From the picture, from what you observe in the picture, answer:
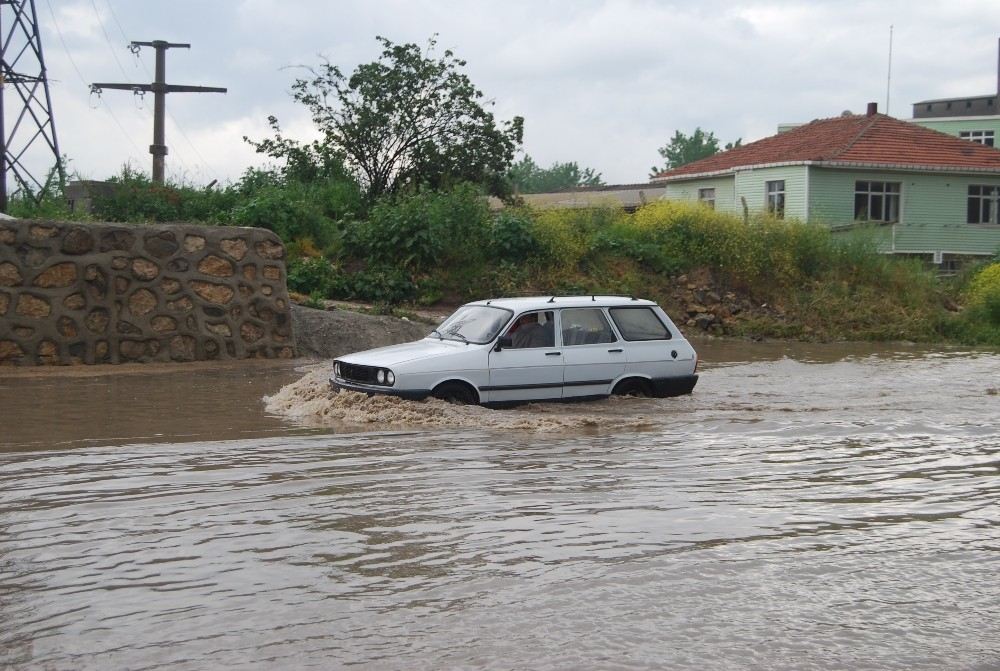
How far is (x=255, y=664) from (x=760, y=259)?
22.5 m

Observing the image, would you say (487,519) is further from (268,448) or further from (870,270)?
(870,270)

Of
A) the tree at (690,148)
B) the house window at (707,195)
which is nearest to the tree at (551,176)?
the tree at (690,148)

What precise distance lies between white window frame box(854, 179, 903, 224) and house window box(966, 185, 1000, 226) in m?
2.79

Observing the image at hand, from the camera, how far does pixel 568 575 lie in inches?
237

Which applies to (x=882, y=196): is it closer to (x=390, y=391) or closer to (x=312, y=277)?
(x=312, y=277)

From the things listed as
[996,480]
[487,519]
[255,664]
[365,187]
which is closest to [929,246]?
[365,187]

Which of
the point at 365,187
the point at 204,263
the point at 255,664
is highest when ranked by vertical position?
the point at 365,187

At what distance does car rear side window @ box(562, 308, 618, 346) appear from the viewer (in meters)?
12.2

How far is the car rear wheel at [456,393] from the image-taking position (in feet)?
37.4

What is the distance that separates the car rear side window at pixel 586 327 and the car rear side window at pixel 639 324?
149 mm

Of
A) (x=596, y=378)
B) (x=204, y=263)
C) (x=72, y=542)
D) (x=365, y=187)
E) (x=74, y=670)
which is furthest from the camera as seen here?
(x=365, y=187)

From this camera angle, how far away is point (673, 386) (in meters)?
12.7

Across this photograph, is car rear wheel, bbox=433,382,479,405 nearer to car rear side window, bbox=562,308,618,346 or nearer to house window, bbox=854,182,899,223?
car rear side window, bbox=562,308,618,346

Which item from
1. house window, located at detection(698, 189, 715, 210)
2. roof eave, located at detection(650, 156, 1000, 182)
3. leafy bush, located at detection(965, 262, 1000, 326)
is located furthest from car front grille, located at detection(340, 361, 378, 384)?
house window, located at detection(698, 189, 715, 210)
